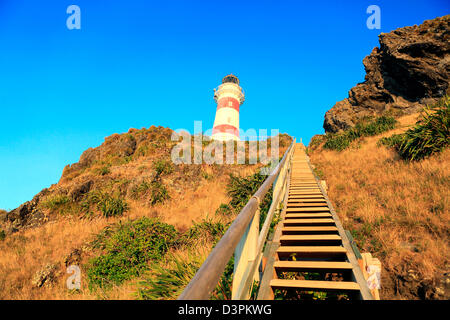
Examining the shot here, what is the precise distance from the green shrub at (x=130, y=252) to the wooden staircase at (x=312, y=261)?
3.38m

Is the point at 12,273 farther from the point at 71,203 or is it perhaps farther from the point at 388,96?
the point at 388,96

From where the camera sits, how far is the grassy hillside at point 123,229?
16.2 feet

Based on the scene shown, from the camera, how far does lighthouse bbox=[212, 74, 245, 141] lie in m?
34.4

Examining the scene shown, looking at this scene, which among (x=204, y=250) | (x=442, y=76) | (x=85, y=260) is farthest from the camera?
(x=442, y=76)

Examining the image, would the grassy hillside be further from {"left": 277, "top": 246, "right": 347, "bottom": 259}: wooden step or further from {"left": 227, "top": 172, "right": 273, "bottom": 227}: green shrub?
{"left": 277, "top": 246, "right": 347, "bottom": 259}: wooden step

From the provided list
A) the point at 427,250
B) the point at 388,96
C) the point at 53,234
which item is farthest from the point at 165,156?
the point at 388,96

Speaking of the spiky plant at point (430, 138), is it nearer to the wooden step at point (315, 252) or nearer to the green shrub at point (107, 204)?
the wooden step at point (315, 252)

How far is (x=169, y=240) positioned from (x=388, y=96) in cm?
2656

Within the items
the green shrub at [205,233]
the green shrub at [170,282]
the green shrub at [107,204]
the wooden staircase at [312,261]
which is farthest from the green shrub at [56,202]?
the wooden staircase at [312,261]

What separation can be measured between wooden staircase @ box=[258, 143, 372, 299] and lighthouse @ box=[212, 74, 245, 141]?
94.8 ft

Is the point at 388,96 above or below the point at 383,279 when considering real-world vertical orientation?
above

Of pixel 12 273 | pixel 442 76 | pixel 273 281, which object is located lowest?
pixel 12 273

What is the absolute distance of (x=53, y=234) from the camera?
8.76m
